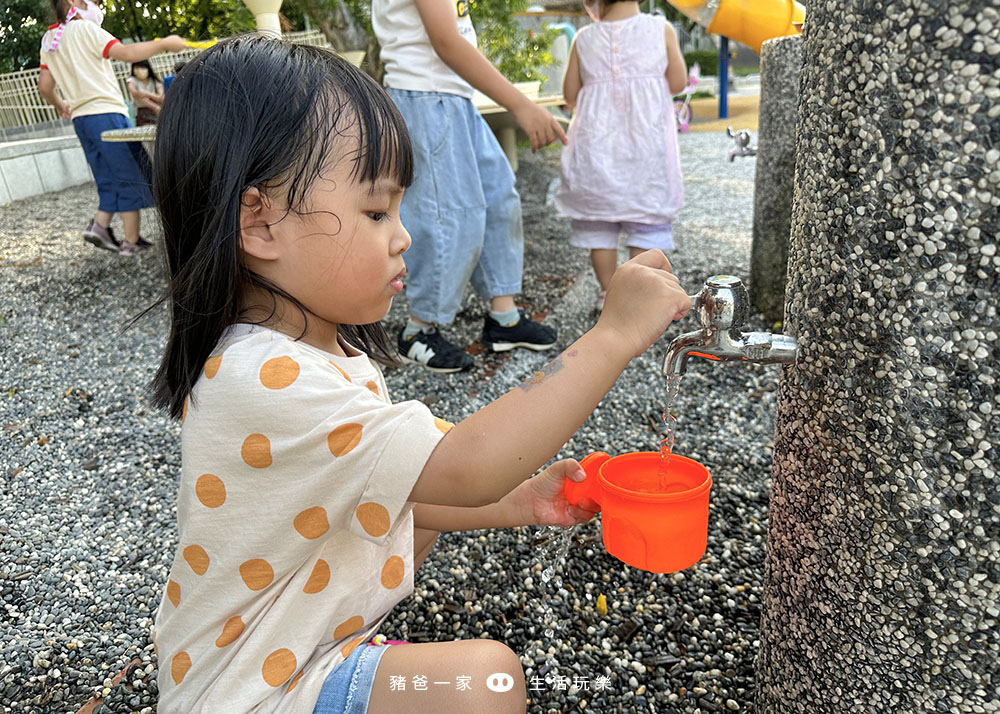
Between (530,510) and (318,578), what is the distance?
416 mm

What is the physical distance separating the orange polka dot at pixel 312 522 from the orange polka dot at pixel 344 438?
4.1 inches

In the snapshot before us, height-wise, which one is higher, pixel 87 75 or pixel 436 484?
pixel 87 75

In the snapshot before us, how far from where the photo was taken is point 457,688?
3.72 ft

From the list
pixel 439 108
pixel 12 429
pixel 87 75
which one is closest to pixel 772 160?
pixel 439 108

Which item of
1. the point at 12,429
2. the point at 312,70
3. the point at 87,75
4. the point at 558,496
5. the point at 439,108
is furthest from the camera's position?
the point at 87,75

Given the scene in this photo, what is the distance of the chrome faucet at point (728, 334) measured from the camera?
103 centimetres

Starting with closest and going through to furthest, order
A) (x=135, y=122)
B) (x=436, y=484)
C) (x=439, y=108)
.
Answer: (x=436, y=484), (x=439, y=108), (x=135, y=122)

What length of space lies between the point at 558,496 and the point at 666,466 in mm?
240

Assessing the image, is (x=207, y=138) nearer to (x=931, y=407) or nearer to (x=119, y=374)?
(x=931, y=407)

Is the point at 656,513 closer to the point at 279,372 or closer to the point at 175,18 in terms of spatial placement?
the point at 279,372

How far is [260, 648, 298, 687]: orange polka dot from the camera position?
3.60 ft

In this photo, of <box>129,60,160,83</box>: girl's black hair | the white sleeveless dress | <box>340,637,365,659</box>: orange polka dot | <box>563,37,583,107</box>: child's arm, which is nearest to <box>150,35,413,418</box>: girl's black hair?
<box>340,637,365,659</box>: orange polka dot

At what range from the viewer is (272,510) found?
3.50ft

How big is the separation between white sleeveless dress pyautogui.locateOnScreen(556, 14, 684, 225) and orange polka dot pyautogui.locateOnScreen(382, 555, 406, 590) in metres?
2.54
